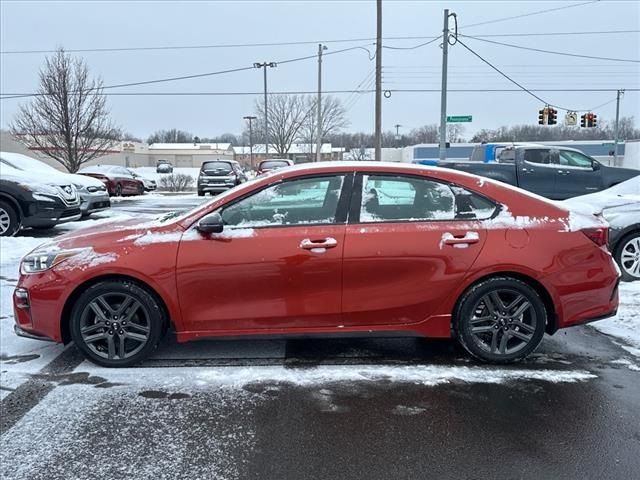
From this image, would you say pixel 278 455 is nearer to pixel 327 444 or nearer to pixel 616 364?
pixel 327 444

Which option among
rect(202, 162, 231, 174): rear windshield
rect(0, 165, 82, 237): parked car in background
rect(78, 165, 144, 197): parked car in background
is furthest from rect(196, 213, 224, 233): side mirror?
rect(78, 165, 144, 197): parked car in background

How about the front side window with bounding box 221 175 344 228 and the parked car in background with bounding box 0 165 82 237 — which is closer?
the front side window with bounding box 221 175 344 228

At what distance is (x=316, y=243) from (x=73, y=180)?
10230mm

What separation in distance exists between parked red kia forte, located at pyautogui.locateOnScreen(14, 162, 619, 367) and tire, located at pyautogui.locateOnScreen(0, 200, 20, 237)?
21.8ft

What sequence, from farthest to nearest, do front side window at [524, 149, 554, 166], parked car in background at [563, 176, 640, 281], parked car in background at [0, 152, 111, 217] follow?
1. front side window at [524, 149, 554, 166]
2. parked car in background at [0, 152, 111, 217]
3. parked car in background at [563, 176, 640, 281]

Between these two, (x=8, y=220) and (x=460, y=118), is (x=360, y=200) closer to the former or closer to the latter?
(x=8, y=220)

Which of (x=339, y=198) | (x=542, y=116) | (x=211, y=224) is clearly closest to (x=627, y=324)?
(x=339, y=198)

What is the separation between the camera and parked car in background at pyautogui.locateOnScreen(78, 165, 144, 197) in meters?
23.4

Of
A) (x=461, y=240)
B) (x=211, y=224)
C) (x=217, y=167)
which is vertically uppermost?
(x=217, y=167)

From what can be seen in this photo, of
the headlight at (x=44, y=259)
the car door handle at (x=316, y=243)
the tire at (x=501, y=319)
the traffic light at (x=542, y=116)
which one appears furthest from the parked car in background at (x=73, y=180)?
the traffic light at (x=542, y=116)

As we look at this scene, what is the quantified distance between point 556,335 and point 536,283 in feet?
3.65

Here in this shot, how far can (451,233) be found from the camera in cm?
407

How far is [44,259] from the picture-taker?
4.11 m

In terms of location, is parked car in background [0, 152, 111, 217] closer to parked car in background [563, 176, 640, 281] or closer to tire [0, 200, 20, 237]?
tire [0, 200, 20, 237]
